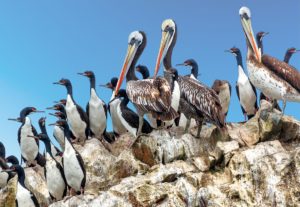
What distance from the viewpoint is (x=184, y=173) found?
16.8 metres

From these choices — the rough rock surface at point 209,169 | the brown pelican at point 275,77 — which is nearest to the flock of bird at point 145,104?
the brown pelican at point 275,77

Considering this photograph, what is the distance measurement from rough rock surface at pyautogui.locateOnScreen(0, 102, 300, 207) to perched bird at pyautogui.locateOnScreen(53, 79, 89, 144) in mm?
3312

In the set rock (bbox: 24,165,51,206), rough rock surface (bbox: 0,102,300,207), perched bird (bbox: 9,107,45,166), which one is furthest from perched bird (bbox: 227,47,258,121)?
perched bird (bbox: 9,107,45,166)

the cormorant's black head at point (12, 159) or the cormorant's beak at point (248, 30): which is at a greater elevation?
the cormorant's beak at point (248, 30)

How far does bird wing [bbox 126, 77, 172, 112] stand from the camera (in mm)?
18312

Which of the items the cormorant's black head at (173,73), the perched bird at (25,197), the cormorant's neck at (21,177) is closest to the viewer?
the cormorant's black head at (173,73)

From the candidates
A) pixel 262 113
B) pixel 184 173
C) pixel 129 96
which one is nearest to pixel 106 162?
pixel 129 96

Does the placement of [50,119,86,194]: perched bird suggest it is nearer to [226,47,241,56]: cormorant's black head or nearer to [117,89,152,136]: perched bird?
[117,89,152,136]: perched bird

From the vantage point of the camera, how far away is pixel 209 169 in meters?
17.1

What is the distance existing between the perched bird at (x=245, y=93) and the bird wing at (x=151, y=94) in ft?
13.9

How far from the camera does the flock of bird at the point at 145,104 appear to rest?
1820 cm

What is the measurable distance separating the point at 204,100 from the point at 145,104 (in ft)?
5.39

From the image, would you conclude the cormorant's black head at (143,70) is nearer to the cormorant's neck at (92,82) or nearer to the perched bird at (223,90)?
the cormorant's neck at (92,82)

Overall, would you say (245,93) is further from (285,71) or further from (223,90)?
(285,71)
